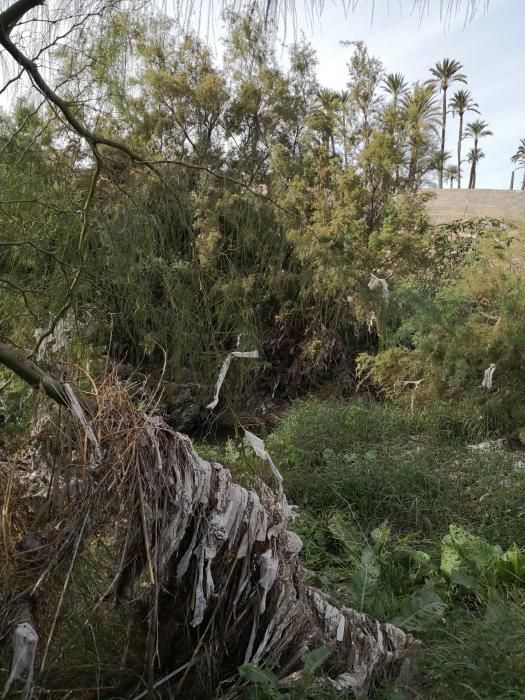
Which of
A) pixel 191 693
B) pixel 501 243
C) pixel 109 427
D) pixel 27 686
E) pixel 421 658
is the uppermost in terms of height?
pixel 501 243

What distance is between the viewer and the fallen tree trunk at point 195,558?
4.22 ft

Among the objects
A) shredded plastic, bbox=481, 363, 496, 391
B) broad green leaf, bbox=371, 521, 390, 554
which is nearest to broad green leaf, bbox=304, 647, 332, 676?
broad green leaf, bbox=371, 521, 390, 554

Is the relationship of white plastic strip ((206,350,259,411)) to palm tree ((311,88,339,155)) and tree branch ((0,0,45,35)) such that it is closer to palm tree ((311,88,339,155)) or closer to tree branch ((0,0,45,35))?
tree branch ((0,0,45,35))

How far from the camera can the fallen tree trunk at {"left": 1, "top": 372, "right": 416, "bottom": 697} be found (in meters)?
1.29

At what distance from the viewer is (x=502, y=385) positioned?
543 centimetres

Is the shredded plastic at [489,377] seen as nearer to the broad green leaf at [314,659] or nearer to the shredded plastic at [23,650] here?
the broad green leaf at [314,659]

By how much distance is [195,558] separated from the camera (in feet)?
4.78

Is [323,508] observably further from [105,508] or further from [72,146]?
[105,508]

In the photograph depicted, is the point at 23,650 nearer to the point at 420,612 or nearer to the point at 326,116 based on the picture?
the point at 420,612

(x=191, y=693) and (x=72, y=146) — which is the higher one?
(x=72, y=146)

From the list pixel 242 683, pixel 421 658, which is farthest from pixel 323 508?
pixel 242 683

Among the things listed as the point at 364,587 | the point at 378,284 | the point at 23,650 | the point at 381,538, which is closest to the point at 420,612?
the point at 364,587

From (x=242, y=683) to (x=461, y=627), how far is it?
1.18 m

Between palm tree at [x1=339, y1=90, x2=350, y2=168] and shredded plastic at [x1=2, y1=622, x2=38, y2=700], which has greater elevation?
palm tree at [x1=339, y1=90, x2=350, y2=168]
